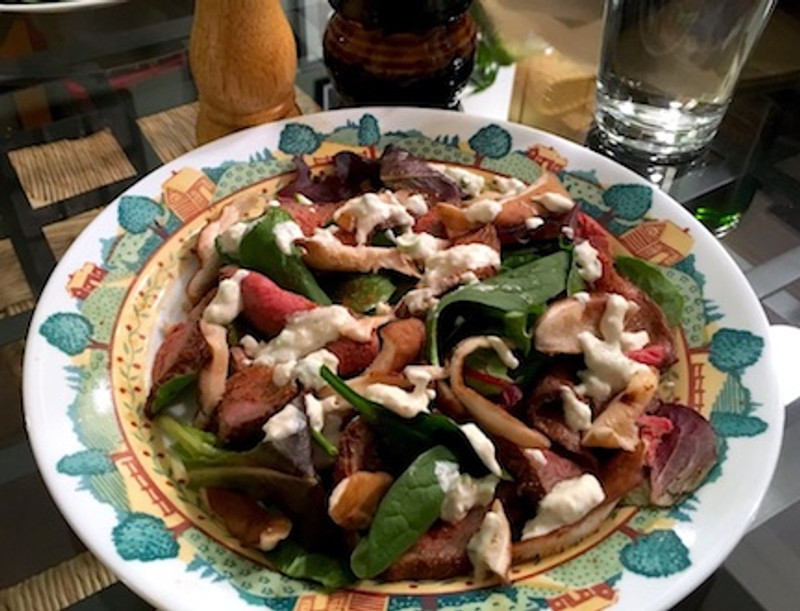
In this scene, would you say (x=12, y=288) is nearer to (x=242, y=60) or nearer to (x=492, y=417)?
(x=242, y=60)

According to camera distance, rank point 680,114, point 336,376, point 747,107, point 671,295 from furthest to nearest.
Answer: point 747,107
point 680,114
point 671,295
point 336,376

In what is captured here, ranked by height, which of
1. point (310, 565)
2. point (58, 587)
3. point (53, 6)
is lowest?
point (58, 587)

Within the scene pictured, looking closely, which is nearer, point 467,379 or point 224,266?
point 467,379

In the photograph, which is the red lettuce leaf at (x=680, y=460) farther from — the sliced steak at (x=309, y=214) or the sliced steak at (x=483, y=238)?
the sliced steak at (x=309, y=214)

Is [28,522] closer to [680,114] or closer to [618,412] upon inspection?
[618,412]

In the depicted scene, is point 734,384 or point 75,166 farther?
point 75,166

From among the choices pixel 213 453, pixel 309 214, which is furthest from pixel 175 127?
pixel 213 453

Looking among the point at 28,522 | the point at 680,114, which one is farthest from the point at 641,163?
the point at 28,522
